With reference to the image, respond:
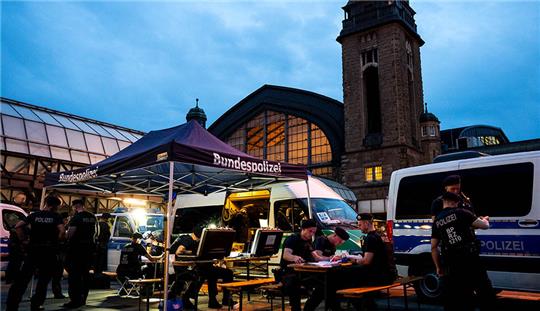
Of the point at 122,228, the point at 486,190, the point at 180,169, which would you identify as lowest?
the point at 122,228

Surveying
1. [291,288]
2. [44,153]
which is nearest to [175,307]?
[291,288]

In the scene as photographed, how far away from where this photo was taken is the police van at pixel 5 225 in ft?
38.6

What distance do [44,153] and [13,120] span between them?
311 cm

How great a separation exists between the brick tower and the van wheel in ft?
87.7

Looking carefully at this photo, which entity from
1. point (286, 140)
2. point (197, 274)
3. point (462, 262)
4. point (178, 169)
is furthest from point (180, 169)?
point (286, 140)

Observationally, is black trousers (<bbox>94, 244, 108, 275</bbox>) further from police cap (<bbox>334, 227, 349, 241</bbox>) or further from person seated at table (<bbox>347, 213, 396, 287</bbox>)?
person seated at table (<bbox>347, 213, 396, 287</bbox>)

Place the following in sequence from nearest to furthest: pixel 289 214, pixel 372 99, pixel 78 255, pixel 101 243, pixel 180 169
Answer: pixel 78 255 → pixel 289 214 → pixel 180 169 → pixel 101 243 → pixel 372 99

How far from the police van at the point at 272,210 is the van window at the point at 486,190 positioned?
2039 millimetres

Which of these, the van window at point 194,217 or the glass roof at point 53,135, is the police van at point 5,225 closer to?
the van window at point 194,217

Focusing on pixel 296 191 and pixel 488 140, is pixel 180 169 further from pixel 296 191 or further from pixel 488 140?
→ pixel 488 140

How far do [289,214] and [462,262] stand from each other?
625cm

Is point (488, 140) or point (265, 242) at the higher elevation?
point (488, 140)

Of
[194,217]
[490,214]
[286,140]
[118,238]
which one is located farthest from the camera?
[286,140]

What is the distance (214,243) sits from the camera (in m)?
7.20
